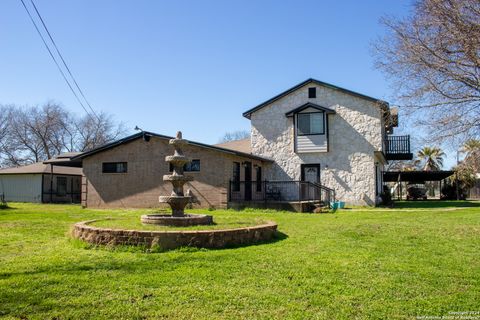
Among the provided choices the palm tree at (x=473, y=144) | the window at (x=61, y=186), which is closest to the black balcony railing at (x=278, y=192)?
the palm tree at (x=473, y=144)

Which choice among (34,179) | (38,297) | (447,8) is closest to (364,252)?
(38,297)

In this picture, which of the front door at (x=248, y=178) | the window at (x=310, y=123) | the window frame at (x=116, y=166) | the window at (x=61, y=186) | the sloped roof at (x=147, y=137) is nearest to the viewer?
the sloped roof at (x=147, y=137)

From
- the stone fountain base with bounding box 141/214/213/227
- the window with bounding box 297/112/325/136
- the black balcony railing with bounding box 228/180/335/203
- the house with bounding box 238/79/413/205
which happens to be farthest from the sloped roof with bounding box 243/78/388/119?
the stone fountain base with bounding box 141/214/213/227

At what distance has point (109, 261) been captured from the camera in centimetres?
633

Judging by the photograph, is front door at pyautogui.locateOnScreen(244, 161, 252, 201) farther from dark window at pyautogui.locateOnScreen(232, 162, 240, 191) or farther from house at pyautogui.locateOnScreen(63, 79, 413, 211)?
dark window at pyautogui.locateOnScreen(232, 162, 240, 191)

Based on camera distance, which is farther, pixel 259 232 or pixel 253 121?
pixel 253 121

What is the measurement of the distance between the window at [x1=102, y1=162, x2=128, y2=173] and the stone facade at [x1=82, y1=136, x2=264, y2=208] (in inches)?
6.4

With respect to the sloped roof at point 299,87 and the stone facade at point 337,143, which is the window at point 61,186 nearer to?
the sloped roof at point 299,87

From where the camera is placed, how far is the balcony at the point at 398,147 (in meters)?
24.1

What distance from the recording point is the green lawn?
13.8 ft

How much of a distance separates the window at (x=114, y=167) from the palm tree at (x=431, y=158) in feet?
138

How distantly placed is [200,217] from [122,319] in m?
5.64

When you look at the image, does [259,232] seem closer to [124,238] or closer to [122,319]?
[124,238]

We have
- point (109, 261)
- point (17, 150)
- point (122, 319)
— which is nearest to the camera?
point (122, 319)
